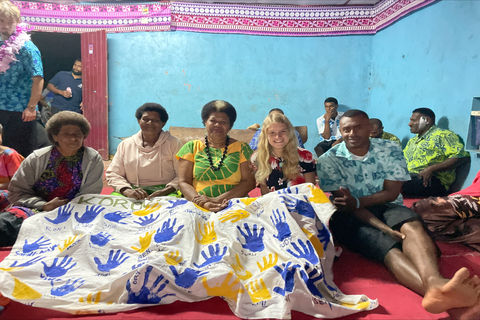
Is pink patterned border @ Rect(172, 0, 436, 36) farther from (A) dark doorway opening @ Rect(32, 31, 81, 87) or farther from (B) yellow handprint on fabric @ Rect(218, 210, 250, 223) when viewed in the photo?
(B) yellow handprint on fabric @ Rect(218, 210, 250, 223)

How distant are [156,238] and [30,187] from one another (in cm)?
119

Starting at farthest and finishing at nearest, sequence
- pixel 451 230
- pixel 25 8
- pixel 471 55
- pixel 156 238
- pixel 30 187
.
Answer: pixel 25 8, pixel 471 55, pixel 451 230, pixel 30 187, pixel 156 238

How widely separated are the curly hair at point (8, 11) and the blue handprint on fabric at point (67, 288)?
2667 mm

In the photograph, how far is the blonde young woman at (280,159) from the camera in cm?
251

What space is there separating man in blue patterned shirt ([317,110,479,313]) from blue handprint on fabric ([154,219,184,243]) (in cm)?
117

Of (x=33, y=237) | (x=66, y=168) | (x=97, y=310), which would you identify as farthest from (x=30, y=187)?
(x=97, y=310)

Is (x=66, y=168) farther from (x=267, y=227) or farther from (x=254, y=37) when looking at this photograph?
(x=254, y=37)

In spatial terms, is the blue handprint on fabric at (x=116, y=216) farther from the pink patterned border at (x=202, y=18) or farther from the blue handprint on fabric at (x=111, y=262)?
the pink patterned border at (x=202, y=18)

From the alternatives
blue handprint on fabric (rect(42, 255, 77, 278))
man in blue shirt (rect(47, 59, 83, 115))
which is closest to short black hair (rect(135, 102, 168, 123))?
blue handprint on fabric (rect(42, 255, 77, 278))

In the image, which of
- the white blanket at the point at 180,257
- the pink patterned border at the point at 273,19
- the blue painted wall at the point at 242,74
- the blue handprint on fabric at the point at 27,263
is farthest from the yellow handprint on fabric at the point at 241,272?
the pink patterned border at the point at 273,19

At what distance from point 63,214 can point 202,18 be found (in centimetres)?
547

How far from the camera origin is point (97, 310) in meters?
1.54

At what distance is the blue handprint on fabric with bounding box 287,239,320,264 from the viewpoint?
178 cm

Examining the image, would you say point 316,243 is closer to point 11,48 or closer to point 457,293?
point 457,293
